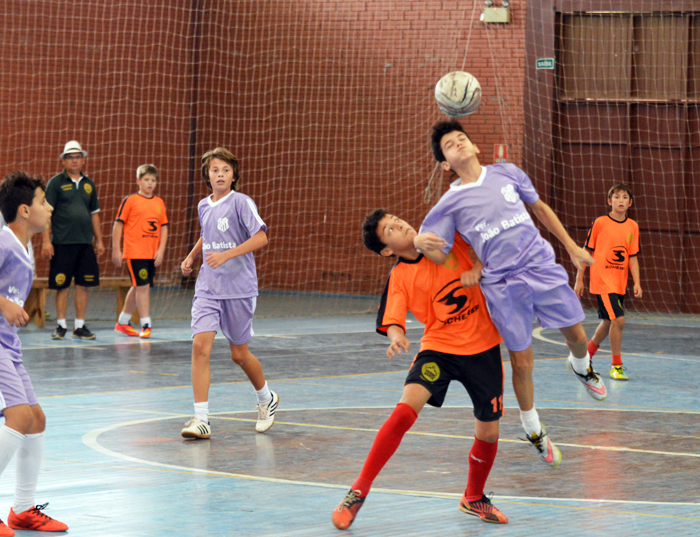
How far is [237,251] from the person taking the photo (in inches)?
241

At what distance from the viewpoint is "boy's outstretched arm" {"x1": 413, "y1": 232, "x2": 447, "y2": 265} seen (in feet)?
13.8

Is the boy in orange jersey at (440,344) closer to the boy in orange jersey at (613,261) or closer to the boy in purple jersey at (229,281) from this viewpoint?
the boy in purple jersey at (229,281)

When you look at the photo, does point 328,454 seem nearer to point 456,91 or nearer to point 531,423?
point 531,423

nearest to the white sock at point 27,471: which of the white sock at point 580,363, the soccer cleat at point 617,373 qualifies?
the white sock at point 580,363

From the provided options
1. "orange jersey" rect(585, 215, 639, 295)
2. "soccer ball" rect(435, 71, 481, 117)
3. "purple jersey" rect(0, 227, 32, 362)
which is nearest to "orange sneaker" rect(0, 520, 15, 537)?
"purple jersey" rect(0, 227, 32, 362)

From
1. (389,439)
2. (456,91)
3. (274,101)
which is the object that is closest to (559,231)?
(389,439)

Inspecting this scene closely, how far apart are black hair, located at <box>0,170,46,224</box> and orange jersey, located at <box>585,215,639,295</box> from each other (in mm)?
6228

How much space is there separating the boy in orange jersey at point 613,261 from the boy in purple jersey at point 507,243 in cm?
416

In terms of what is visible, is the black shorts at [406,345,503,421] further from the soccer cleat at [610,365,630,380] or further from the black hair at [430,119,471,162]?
the soccer cleat at [610,365,630,380]

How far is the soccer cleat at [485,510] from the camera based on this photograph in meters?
4.13

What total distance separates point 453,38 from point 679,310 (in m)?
5.99

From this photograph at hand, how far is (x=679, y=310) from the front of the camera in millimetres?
15812

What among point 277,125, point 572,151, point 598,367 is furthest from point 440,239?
point 277,125

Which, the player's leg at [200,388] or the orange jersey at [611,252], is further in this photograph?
the orange jersey at [611,252]
